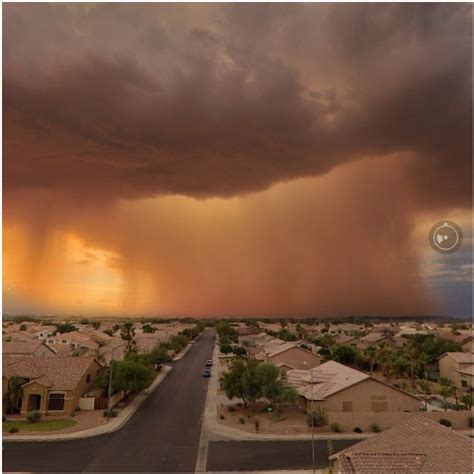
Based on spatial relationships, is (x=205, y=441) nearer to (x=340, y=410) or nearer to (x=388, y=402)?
(x=340, y=410)

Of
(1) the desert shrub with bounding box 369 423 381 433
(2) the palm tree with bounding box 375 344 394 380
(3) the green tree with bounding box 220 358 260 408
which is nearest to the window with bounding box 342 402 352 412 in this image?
(1) the desert shrub with bounding box 369 423 381 433

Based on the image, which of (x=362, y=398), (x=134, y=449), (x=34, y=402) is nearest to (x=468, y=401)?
(x=362, y=398)

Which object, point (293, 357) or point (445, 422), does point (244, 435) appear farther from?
point (293, 357)

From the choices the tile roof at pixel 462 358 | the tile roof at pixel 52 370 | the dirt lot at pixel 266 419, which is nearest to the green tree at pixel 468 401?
the tile roof at pixel 462 358

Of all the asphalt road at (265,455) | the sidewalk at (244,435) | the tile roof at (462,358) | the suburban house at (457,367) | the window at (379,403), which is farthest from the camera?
the tile roof at (462,358)

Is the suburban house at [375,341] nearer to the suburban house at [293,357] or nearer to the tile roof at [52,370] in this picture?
the suburban house at [293,357]

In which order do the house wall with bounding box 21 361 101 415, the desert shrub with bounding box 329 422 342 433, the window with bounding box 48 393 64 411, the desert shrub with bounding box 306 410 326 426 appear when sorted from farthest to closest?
the window with bounding box 48 393 64 411, the house wall with bounding box 21 361 101 415, the desert shrub with bounding box 306 410 326 426, the desert shrub with bounding box 329 422 342 433

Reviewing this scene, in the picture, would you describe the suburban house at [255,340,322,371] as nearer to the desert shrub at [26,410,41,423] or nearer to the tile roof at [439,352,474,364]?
the tile roof at [439,352,474,364]
